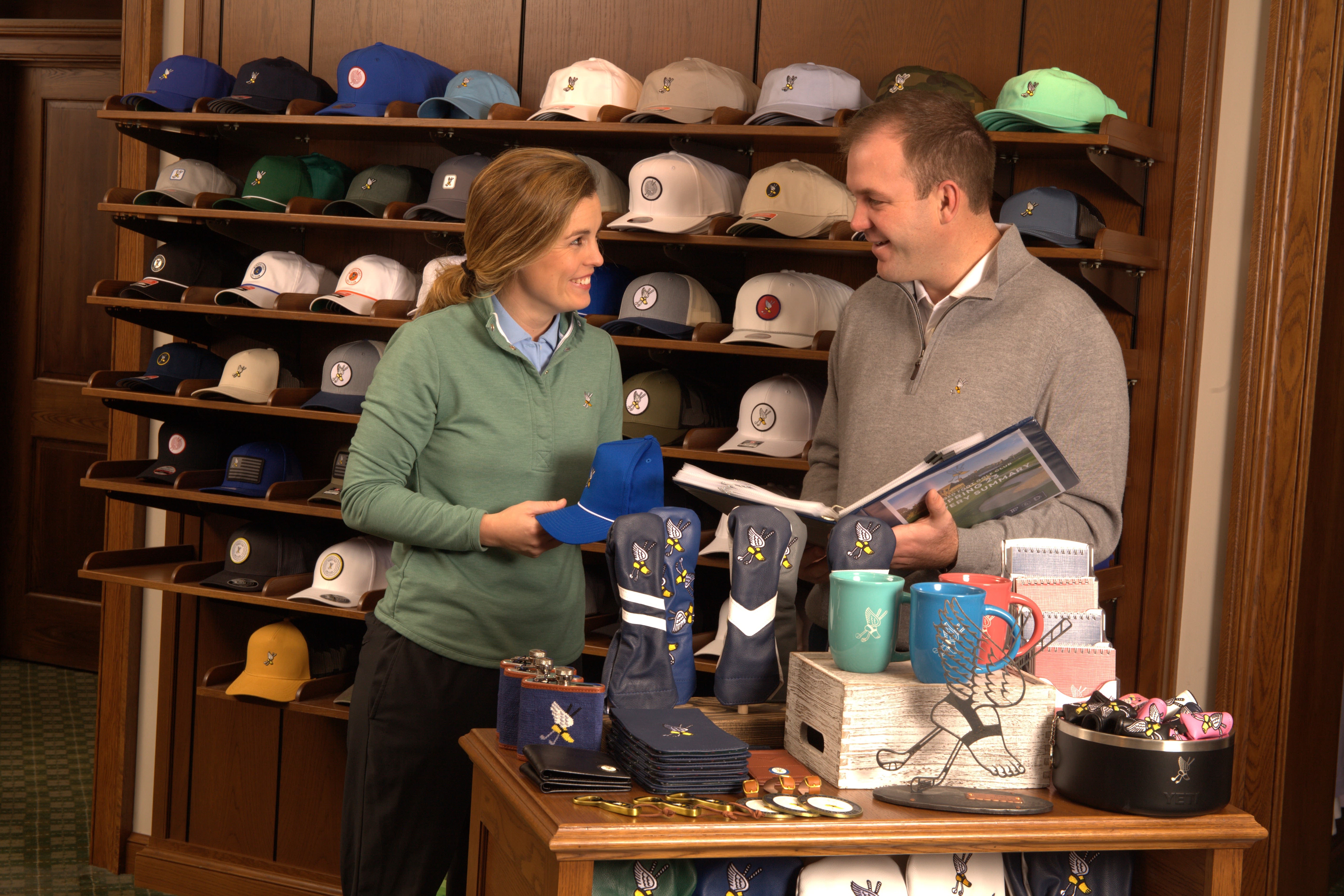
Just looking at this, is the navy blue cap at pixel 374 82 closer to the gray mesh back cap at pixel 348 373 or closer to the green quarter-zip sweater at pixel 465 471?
the gray mesh back cap at pixel 348 373

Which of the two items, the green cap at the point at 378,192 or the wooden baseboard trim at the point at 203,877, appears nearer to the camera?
the green cap at the point at 378,192

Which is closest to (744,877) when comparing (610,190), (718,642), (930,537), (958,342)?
(930,537)

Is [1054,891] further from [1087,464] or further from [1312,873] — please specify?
[1312,873]

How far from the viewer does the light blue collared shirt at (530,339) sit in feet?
6.56

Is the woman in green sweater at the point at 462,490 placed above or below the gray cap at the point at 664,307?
below

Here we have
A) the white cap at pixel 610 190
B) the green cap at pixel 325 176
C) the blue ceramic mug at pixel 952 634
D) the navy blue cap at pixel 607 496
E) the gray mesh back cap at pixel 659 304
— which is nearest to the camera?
the blue ceramic mug at pixel 952 634

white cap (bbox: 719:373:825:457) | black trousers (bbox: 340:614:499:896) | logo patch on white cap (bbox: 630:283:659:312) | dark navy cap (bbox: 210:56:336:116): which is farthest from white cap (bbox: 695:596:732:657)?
dark navy cap (bbox: 210:56:336:116)

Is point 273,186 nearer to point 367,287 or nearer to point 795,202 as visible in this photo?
point 367,287

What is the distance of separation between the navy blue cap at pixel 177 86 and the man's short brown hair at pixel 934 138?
83.9 inches

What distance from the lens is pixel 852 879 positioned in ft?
4.24

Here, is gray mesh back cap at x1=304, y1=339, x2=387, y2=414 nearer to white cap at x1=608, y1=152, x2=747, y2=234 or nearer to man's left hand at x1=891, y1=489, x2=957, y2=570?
white cap at x1=608, y1=152, x2=747, y2=234

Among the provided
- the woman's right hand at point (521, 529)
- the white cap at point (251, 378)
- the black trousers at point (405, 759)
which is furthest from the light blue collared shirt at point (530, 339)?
the white cap at point (251, 378)

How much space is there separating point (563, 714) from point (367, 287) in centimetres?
207

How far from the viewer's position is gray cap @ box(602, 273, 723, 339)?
290 centimetres
